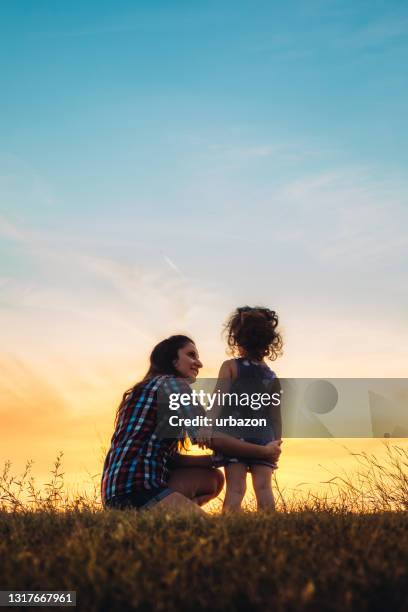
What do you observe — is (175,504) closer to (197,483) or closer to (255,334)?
(197,483)

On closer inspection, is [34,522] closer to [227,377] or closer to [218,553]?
[218,553]

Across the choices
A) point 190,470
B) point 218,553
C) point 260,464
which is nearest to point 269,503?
point 260,464

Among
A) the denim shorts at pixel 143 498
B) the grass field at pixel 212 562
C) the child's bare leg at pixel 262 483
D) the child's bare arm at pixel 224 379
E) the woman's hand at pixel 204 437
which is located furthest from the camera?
the child's bare arm at pixel 224 379

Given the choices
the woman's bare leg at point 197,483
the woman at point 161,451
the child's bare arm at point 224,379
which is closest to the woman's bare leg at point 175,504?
the woman at point 161,451

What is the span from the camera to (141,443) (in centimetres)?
597

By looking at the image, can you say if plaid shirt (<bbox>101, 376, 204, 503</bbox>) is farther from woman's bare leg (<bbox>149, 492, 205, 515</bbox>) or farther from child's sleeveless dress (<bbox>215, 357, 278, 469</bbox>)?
child's sleeveless dress (<bbox>215, 357, 278, 469</bbox>)

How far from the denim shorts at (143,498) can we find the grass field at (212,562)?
76cm

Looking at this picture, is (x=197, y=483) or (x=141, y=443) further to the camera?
(x=197, y=483)

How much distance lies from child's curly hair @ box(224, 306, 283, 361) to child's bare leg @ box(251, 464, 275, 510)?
1.17m

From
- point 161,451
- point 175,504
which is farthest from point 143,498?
point 161,451

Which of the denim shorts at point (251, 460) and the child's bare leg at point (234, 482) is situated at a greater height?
the denim shorts at point (251, 460)

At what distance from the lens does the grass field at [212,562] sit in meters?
3.28

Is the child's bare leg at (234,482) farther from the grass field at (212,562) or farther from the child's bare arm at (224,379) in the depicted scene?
the grass field at (212,562)

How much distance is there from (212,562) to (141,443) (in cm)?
238
